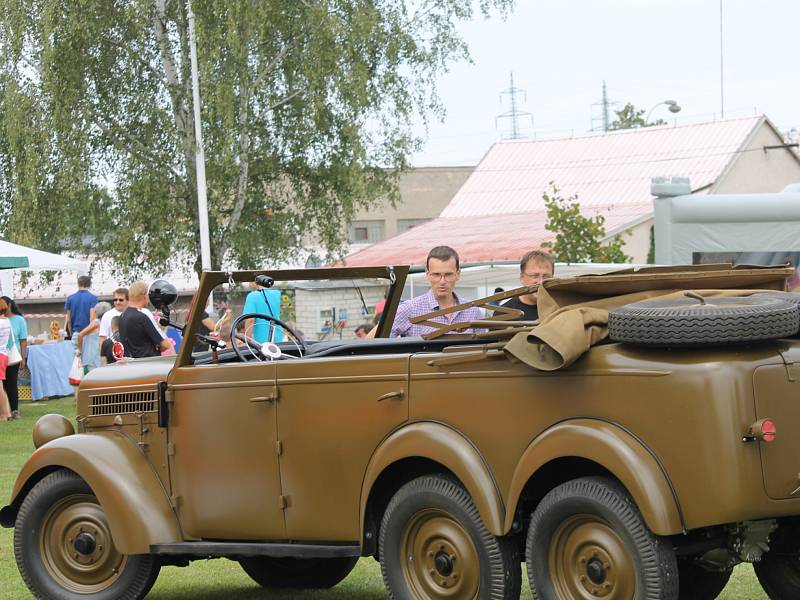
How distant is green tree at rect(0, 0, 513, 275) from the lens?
2448 centimetres

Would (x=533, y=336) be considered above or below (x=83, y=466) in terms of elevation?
above

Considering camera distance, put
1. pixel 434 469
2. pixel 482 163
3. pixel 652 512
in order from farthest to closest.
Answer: pixel 482 163 → pixel 434 469 → pixel 652 512

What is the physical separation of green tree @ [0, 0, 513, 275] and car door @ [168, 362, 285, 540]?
62.6 feet

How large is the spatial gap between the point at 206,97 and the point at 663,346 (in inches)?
837

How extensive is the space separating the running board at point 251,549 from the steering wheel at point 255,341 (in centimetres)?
85

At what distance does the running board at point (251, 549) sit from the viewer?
5.31 m

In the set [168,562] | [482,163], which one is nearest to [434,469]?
[168,562]

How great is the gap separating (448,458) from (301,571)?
7.10ft

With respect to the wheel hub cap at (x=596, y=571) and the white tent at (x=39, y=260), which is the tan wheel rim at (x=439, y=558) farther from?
the white tent at (x=39, y=260)

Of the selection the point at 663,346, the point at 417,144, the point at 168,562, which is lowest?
the point at 168,562

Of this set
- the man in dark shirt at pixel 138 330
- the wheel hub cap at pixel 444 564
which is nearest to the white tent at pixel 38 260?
the man in dark shirt at pixel 138 330

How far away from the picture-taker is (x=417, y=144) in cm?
2681

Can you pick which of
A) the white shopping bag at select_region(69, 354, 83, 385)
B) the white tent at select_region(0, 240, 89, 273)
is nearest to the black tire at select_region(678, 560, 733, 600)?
the white shopping bag at select_region(69, 354, 83, 385)

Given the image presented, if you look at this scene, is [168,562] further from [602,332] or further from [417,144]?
[417,144]
